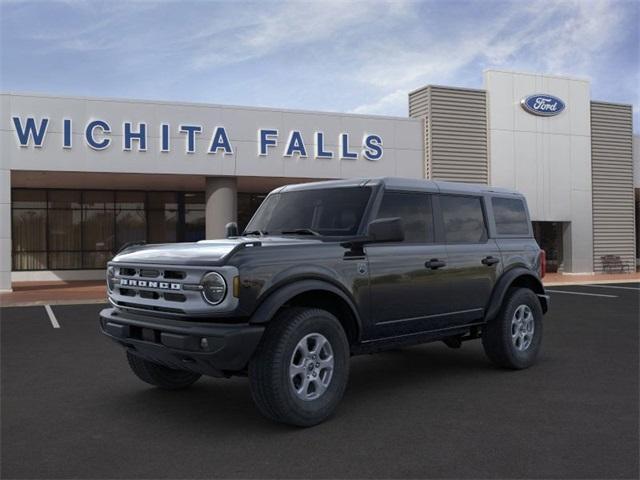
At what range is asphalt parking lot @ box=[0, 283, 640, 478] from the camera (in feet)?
13.2

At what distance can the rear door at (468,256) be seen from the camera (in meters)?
6.18

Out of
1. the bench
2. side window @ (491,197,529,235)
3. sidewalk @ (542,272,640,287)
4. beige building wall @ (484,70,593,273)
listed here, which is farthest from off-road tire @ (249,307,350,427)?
the bench

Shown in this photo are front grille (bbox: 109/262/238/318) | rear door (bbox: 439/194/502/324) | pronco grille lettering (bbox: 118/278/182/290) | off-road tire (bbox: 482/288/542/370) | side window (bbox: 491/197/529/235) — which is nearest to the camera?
front grille (bbox: 109/262/238/318)

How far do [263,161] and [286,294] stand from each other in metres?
16.0

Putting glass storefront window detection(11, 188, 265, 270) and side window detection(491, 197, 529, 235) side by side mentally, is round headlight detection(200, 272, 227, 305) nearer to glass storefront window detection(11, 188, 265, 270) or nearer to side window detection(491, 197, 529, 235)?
side window detection(491, 197, 529, 235)

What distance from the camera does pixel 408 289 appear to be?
5.67 meters

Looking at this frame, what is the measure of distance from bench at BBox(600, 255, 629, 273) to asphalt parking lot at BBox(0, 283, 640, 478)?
18.9m

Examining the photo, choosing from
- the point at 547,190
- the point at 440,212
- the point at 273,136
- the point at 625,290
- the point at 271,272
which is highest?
the point at 273,136

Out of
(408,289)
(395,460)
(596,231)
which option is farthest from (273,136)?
(395,460)

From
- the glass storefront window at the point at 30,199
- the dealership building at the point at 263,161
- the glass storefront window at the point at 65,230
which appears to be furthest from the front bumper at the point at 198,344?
the glass storefront window at the point at 30,199

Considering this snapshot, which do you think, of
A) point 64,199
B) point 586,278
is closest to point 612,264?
point 586,278

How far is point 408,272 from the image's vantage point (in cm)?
568

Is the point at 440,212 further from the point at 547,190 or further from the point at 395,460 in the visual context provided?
the point at 547,190

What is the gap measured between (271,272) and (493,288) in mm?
2957
